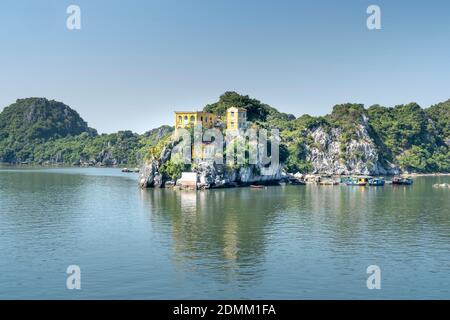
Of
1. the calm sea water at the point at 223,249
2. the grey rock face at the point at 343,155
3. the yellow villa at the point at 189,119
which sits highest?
the yellow villa at the point at 189,119

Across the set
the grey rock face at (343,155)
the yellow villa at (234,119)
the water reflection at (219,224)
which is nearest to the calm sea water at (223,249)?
the water reflection at (219,224)

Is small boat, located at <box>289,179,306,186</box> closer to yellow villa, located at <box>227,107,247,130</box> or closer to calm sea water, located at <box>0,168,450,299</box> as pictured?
yellow villa, located at <box>227,107,247,130</box>

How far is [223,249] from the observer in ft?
165

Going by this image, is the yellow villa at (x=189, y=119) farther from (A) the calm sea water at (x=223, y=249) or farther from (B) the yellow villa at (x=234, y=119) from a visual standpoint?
(A) the calm sea water at (x=223, y=249)

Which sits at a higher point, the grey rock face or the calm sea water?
the grey rock face

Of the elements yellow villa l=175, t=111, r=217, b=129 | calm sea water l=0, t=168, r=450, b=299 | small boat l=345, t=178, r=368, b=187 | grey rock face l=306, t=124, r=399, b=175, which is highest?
yellow villa l=175, t=111, r=217, b=129

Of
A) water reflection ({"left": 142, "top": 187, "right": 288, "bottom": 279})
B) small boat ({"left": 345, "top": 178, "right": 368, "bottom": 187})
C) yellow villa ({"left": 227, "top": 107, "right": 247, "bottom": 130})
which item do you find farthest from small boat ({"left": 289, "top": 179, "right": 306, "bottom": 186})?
water reflection ({"left": 142, "top": 187, "right": 288, "bottom": 279})

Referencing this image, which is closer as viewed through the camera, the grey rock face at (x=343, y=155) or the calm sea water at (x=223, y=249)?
the calm sea water at (x=223, y=249)

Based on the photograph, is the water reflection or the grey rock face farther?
the grey rock face

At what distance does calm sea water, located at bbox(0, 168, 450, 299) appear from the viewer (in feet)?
126

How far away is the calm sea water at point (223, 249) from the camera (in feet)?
126

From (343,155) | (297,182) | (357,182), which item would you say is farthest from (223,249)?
(343,155)
